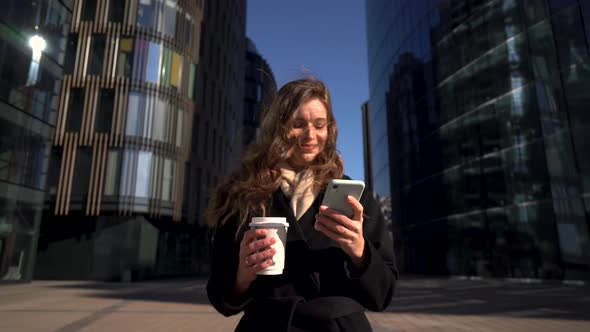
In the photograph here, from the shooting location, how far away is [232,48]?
38969 mm

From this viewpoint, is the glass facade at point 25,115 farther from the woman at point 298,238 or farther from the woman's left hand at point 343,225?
the woman's left hand at point 343,225

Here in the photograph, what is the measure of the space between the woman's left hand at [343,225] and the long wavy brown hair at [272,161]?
35 cm

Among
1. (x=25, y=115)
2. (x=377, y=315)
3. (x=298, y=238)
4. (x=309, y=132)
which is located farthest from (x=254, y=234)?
(x=25, y=115)

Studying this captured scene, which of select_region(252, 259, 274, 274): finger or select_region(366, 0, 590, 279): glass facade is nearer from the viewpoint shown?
select_region(252, 259, 274, 274): finger

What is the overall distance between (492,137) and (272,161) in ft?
76.7

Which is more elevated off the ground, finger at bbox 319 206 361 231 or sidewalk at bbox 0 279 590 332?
finger at bbox 319 206 361 231

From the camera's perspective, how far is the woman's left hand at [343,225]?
1341 millimetres

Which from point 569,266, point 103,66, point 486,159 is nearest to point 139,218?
point 103,66

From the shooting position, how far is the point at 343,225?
1.36 meters

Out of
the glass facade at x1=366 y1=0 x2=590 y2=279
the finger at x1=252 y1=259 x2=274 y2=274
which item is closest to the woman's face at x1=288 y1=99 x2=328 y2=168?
the finger at x1=252 y1=259 x2=274 y2=274

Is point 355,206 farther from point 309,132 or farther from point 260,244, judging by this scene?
point 309,132

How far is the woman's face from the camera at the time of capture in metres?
1.74

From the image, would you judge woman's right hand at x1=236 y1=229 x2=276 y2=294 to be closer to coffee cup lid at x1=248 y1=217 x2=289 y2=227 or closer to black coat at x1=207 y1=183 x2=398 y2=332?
coffee cup lid at x1=248 y1=217 x2=289 y2=227

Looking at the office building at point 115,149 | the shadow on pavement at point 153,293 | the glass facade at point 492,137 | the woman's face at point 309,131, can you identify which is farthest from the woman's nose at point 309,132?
the office building at point 115,149
